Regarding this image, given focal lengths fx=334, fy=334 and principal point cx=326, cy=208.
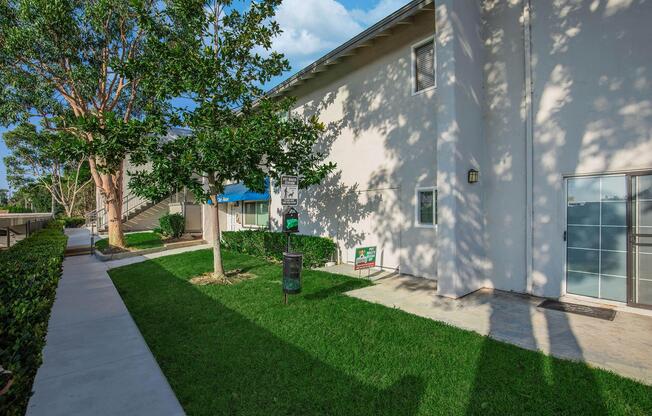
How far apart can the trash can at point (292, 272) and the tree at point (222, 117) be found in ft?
8.83

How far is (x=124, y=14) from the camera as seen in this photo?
13.3 m

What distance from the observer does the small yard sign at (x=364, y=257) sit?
8555 millimetres

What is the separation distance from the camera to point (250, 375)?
3.93 metres

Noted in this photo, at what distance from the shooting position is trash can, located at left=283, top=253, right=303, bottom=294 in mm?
6141

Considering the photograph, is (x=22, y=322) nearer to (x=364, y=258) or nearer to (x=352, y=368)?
(x=352, y=368)

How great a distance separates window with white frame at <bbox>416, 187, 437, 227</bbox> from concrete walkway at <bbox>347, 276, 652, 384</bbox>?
177cm

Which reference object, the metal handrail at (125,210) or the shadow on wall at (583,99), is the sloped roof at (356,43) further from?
the metal handrail at (125,210)

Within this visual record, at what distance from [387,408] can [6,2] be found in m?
17.1

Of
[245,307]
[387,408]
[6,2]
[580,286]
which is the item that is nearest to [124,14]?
[6,2]

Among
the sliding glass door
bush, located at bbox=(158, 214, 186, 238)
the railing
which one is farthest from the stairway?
the sliding glass door

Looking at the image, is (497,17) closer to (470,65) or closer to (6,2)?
(470,65)

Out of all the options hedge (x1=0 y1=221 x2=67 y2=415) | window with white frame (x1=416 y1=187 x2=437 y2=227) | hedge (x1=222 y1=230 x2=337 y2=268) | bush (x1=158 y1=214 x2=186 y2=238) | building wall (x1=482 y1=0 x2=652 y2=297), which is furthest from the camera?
bush (x1=158 y1=214 x2=186 y2=238)

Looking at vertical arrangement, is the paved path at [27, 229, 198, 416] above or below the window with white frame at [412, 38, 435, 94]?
below

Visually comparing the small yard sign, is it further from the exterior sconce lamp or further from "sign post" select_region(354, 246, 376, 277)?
the exterior sconce lamp
